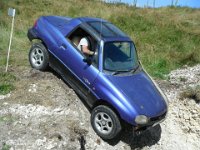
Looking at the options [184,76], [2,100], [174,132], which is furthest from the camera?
[184,76]

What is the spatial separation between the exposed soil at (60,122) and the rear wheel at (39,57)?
20 centimetres

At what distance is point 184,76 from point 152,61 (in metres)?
1.74

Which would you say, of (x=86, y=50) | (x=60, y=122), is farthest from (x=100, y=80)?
(x=60, y=122)

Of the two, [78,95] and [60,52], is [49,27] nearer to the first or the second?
[60,52]

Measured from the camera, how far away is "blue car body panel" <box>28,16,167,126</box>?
25.5ft

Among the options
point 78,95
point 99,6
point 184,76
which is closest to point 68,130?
point 78,95

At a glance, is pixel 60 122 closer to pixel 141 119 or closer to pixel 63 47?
pixel 141 119

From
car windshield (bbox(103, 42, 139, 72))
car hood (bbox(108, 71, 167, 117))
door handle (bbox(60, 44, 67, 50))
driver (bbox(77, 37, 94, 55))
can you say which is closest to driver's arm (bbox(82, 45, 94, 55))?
driver (bbox(77, 37, 94, 55))

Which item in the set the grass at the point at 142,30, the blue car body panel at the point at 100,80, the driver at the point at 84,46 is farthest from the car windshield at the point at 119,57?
the grass at the point at 142,30

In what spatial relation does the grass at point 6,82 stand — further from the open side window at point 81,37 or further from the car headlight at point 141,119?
the car headlight at point 141,119

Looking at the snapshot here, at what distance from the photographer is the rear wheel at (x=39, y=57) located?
31.0 feet

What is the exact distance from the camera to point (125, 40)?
921 cm

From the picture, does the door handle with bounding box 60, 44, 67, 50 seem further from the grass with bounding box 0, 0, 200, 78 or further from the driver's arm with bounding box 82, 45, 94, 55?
the grass with bounding box 0, 0, 200, 78

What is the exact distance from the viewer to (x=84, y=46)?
8695 millimetres
